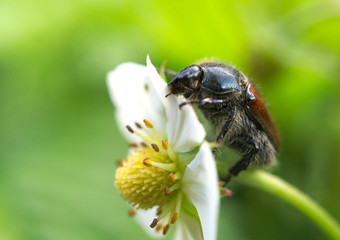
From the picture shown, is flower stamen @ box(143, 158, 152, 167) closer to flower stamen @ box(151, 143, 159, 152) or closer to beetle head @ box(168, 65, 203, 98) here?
flower stamen @ box(151, 143, 159, 152)

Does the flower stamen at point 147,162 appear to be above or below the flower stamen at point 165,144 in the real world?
below

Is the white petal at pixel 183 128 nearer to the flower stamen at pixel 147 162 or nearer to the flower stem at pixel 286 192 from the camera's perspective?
the flower stamen at pixel 147 162

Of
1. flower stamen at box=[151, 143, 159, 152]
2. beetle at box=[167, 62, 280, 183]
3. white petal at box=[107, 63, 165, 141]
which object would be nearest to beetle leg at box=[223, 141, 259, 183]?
beetle at box=[167, 62, 280, 183]

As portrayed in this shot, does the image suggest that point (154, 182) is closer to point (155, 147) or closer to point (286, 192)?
point (155, 147)

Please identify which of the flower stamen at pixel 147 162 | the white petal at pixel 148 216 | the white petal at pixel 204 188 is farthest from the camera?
the white petal at pixel 148 216

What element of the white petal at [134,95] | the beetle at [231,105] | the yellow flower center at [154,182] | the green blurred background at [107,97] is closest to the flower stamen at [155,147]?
the yellow flower center at [154,182]

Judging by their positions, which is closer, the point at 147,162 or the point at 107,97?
the point at 147,162

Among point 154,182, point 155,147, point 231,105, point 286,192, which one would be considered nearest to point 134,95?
point 155,147
